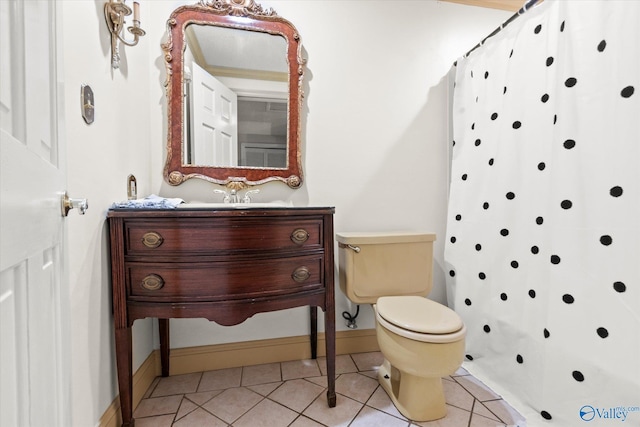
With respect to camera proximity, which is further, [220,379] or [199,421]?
[220,379]

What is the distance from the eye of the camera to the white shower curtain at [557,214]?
1.00 metres

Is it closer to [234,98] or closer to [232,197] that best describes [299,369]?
[232,197]

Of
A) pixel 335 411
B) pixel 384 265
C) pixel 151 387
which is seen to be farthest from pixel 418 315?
pixel 151 387

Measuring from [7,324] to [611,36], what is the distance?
1.83m

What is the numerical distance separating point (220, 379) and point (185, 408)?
236 mm

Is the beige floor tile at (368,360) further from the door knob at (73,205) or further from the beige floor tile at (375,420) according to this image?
the door knob at (73,205)

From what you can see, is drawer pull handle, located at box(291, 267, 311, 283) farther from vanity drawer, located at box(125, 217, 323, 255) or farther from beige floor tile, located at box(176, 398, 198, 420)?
beige floor tile, located at box(176, 398, 198, 420)

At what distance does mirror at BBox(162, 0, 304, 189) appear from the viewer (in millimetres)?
1547

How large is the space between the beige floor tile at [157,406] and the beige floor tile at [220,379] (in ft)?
0.43

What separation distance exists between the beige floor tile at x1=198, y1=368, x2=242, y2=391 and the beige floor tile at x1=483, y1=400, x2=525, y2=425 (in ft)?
4.10

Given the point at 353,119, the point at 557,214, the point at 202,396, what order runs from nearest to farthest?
the point at 557,214 < the point at 202,396 < the point at 353,119

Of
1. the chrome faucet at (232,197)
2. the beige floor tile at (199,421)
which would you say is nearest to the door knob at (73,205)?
the chrome faucet at (232,197)

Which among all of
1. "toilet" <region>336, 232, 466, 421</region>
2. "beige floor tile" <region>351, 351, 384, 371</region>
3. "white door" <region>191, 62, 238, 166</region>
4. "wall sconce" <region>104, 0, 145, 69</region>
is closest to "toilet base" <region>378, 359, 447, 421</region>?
"toilet" <region>336, 232, 466, 421</region>

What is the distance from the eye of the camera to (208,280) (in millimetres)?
1108
